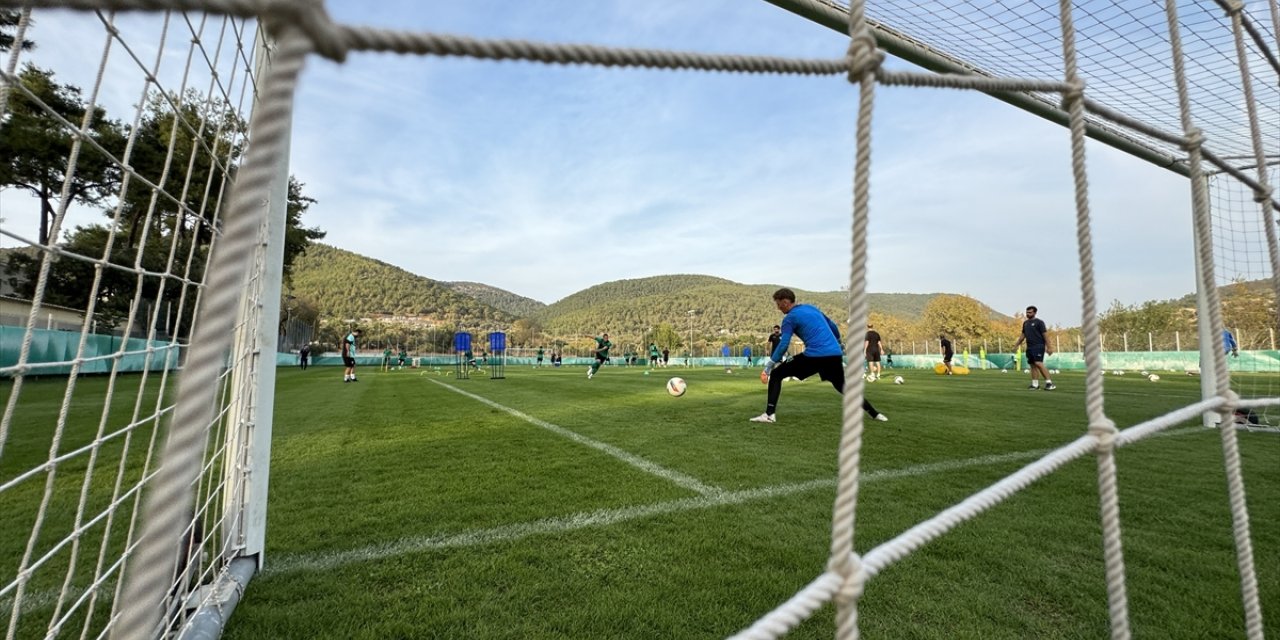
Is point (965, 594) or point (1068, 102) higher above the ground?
point (1068, 102)

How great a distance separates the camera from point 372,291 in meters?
108

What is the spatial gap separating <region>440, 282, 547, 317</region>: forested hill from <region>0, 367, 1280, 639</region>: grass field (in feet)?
484

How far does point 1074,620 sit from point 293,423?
272 inches

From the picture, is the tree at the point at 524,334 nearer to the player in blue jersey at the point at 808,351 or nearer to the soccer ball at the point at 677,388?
the soccer ball at the point at 677,388

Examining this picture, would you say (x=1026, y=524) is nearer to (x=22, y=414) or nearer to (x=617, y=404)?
(x=617, y=404)

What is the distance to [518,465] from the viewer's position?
3.87 metres

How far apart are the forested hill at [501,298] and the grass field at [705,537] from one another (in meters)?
147

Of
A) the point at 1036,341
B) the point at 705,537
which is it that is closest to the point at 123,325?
the point at 705,537

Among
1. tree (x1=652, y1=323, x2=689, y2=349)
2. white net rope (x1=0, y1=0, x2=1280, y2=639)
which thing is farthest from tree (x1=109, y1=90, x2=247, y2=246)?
tree (x1=652, y1=323, x2=689, y2=349)

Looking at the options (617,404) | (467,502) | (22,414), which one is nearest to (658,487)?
(467,502)

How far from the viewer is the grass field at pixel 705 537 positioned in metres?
1.72

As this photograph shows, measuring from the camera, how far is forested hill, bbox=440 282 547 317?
505ft

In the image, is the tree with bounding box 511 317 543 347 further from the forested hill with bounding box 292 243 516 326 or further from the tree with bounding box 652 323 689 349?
the tree with bounding box 652 323 689 349

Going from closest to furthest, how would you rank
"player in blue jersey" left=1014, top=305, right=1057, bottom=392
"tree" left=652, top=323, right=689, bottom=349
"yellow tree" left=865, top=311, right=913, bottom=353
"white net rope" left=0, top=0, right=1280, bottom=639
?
"white net rope" left=0, top=0, right=1280, bottom=639
"player in blue jersey" left=1014, top=305, right=1057, bottom=392
"yellow tree" left=865, top=311, right=913, bottom=353
"tree" left=652, top=323, right=689, bottom=349
